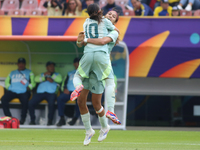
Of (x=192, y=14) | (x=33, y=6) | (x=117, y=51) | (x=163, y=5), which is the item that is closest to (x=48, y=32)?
(x=33, y=6)

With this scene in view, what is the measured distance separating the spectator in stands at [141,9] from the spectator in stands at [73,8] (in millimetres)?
1666

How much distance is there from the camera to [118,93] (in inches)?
406

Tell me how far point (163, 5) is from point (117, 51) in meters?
2.27

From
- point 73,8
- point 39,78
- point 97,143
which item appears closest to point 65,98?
point 39,78

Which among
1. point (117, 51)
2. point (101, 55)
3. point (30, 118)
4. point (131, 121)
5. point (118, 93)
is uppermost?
point (101, 55)

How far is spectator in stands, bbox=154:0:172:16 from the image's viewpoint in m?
11.3

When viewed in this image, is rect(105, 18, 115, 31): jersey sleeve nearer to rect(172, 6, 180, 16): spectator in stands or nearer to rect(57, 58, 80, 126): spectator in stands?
rect(57, 58, 80, 126): spectator in stands

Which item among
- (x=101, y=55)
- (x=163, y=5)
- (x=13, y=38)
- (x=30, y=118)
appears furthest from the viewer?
(x=163, y=5)

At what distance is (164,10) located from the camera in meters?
11.3

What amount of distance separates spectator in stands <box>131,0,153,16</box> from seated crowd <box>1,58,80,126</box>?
2.37 m

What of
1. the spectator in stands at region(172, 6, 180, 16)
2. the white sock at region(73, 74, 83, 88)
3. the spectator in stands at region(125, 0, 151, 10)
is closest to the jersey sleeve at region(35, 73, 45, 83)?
the spectator in stands at region(125, 0, 151, 10)

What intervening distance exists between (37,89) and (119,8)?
3.33 metres

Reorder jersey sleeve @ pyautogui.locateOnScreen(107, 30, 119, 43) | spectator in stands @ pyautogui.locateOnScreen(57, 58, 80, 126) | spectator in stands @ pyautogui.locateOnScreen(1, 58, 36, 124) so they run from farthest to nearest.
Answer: spectator in stands @ pyautogui.locateOnScreen(1, 58, 36, 124) < spectator in stands @ pyautogui.locateOnScreen(57, 58, 80, 126) < jersey sleeve @ pyautogui.locateOnScreen(107, 30, 119, 43)

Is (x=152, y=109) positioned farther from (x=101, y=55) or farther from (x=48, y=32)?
(x=101, y=55)
